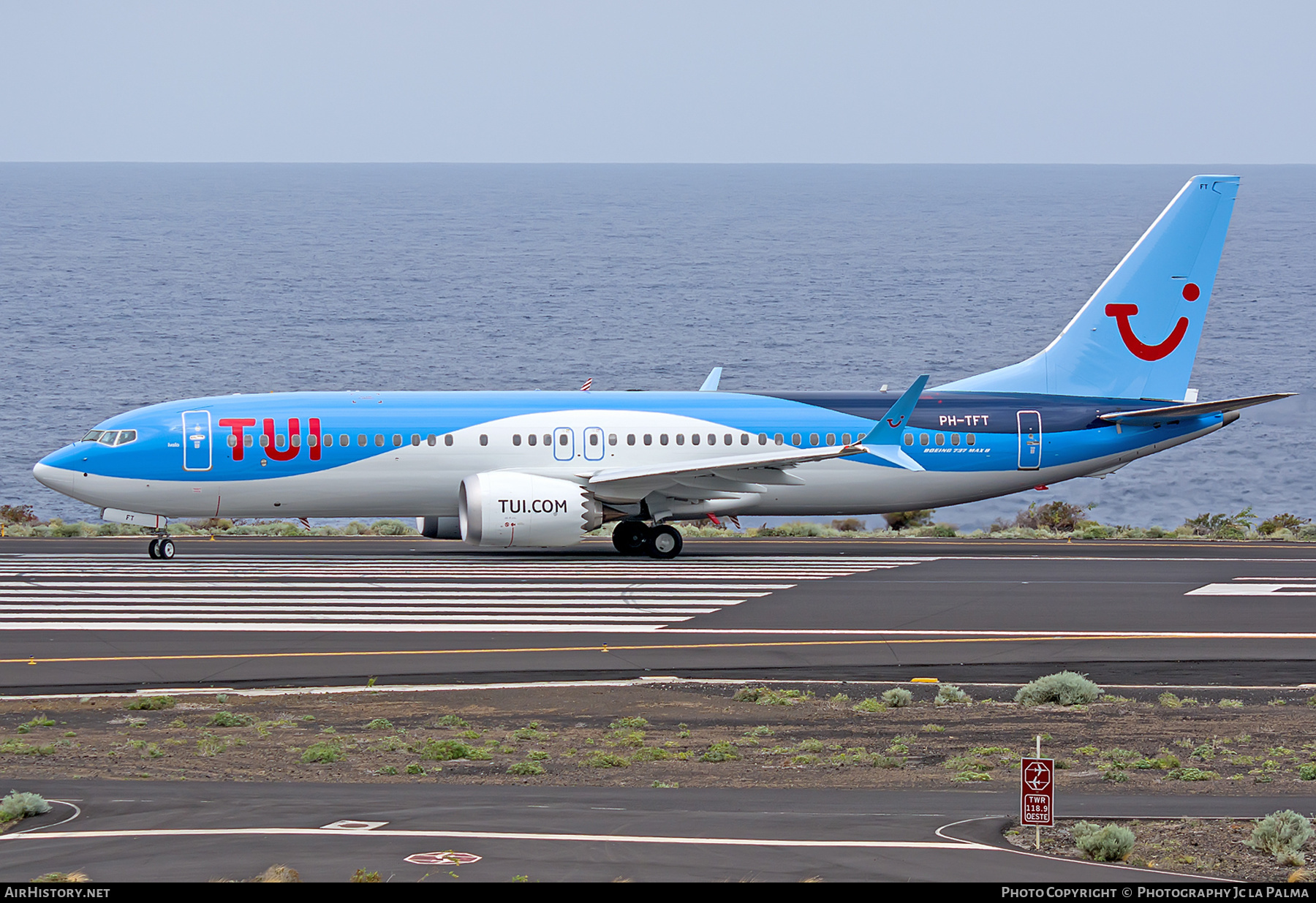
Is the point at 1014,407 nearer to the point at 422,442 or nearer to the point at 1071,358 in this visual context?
the point at 1071,358

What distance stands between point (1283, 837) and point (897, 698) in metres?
7.29

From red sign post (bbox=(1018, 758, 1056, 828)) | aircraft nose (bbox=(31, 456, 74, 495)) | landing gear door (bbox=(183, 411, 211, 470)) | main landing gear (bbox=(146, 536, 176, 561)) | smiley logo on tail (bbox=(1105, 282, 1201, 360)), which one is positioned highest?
smiley logo on tail (bbox=(1105, 282, 1201, 360))

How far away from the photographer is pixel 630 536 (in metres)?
33.7

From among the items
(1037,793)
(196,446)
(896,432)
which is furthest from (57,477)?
(1037,793)

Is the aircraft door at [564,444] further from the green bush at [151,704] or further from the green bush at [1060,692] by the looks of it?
the green bush at [1060,692]

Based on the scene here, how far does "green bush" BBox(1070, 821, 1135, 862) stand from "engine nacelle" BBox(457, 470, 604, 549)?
21983 millimetres

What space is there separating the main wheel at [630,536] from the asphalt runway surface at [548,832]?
2087 cm

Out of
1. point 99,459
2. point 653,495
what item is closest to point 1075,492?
point 653,495

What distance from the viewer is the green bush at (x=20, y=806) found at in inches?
424

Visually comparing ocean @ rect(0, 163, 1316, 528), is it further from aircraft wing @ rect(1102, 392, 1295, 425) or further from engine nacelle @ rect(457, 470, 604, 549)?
engine nacelle @ rect(457, 470, 604, 549)

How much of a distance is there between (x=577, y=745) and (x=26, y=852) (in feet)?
19.5

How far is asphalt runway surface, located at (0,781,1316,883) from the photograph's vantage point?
9406 millimetres

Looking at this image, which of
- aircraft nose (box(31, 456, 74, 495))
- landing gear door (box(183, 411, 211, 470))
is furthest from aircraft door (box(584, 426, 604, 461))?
aircraft nose (box(31, 456, 74, 495))

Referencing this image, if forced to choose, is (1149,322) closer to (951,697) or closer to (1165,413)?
(1165,413)
